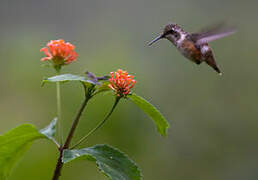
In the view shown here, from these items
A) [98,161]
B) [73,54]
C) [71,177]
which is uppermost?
[73,54]

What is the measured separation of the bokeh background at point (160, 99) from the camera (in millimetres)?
3016

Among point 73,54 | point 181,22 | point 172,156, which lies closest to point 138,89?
point 172,156

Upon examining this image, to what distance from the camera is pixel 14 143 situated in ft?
4.47

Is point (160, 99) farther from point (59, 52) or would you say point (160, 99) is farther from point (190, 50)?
point (59, 52)

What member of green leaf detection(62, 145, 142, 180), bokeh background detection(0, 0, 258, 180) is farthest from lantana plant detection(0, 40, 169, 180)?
bokeh background detection(0, 0, 258, 180)

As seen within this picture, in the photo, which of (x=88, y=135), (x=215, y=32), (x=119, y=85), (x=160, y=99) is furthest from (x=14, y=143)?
(x=160, y=99)

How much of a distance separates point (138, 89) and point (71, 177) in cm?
113

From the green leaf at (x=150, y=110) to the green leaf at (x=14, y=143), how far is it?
36 cm

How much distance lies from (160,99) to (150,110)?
8.96ft

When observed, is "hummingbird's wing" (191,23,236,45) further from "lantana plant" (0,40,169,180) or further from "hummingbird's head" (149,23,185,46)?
"lantana plant" (0,40,169,180)

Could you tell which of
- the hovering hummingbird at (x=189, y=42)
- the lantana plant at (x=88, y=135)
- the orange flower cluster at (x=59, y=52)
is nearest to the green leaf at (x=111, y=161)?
the lantana plant at (x=88, y=135)

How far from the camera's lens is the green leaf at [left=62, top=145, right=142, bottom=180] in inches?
47.2

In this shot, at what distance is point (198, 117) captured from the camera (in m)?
3.89

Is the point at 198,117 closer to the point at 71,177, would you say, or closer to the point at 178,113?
the point at 178,113
